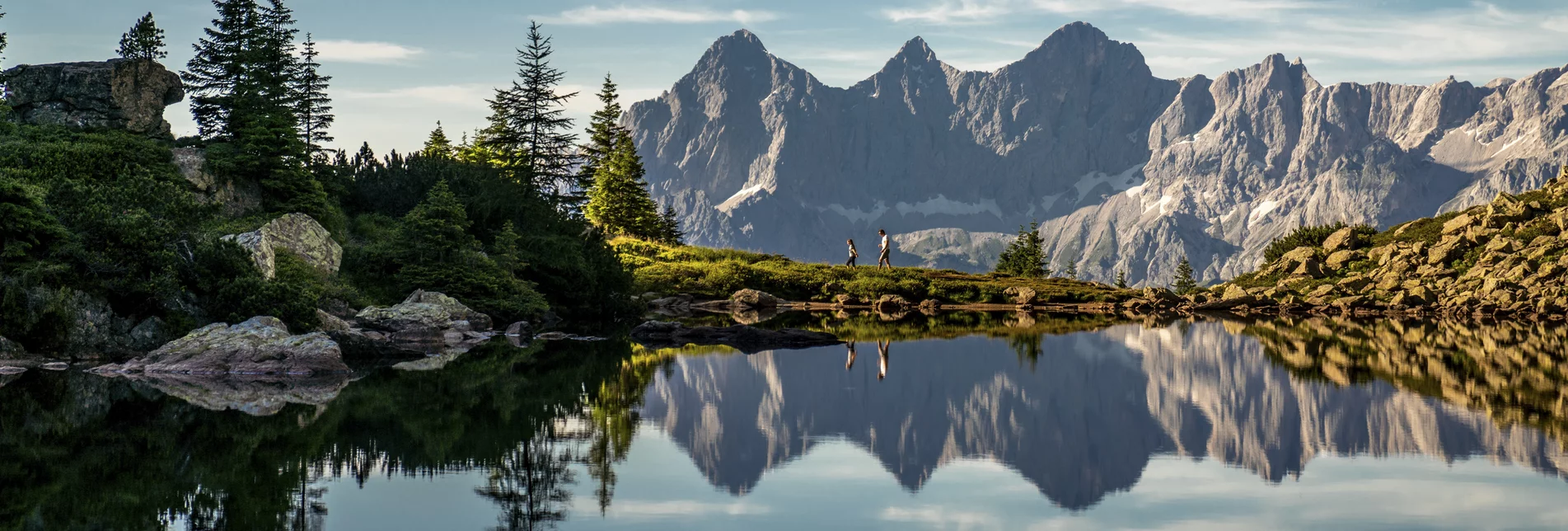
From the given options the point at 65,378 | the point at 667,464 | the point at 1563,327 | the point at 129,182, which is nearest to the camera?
the point at 667,464

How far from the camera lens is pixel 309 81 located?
198 ft

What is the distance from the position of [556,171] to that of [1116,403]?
5466 centimetres

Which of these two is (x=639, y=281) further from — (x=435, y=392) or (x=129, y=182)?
(x=435, y=392)

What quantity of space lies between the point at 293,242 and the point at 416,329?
446 cm

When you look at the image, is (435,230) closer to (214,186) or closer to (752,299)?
(214,186)

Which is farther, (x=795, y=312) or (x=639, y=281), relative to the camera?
(x=639, y=281)

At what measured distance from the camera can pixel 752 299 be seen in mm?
58469

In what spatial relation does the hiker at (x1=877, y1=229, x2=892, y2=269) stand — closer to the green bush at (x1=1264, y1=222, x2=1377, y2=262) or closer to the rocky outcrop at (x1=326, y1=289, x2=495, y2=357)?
the green bush at (x1=1264, y1=222, x2=1377, y2=262)

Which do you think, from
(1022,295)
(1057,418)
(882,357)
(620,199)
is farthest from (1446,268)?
(620,199)

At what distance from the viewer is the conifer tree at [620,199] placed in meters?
86.4

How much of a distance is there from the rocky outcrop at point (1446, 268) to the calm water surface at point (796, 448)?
27.5 meters

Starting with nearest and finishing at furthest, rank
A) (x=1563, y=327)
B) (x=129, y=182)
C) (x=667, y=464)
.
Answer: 1. (x=667, y=464)
2. (x=129, y=182)
3. (x=1563, y=327)

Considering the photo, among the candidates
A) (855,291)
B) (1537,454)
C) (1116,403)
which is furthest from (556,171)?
(1537,454)

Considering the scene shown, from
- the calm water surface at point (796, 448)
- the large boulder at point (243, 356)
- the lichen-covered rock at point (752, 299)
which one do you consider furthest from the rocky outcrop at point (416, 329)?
the lichen-covered rock at point (752, 299)
